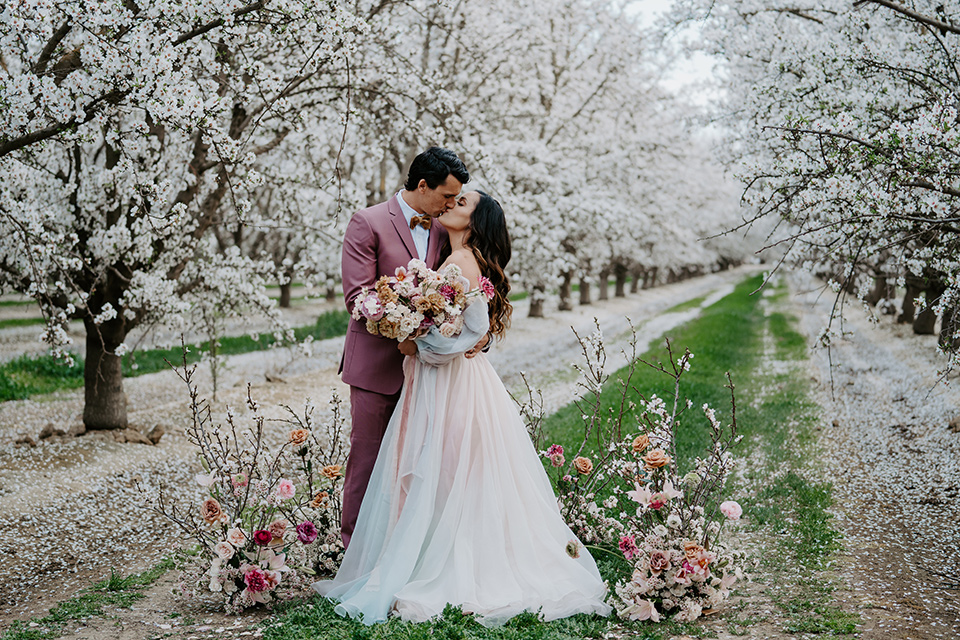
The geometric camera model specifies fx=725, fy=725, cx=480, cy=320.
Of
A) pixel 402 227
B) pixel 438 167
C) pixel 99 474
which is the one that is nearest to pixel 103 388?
pixel 99 474

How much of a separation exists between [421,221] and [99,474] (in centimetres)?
467

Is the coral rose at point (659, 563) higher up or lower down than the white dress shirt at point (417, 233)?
lower down

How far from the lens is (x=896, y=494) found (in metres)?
6.26

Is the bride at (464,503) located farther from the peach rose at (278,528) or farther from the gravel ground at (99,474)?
the gravel ground at (99,474)

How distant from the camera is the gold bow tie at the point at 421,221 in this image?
4.24 metres

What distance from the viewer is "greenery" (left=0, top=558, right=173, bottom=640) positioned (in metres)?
3.61

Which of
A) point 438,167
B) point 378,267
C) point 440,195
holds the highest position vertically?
point 438,167

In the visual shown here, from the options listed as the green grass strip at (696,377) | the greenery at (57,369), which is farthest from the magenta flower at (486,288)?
the greenery at (57,369)

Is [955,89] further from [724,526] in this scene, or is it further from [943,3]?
[724,526]

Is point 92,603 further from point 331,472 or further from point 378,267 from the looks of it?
point 378,267

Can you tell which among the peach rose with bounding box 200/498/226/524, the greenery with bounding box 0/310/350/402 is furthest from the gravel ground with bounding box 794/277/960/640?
the greenery with bounding box 0/310/350/402

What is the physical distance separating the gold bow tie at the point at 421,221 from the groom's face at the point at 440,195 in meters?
0.05

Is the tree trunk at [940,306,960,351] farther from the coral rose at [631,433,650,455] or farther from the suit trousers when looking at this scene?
the suit trousers

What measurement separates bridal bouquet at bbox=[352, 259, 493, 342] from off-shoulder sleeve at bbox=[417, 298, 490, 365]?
5cm
